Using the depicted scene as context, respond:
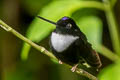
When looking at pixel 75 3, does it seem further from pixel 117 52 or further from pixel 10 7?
pixel 10 7

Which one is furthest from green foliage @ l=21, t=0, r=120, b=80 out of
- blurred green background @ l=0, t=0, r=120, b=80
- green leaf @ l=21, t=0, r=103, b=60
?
blurred green background @ l=0, t=0, r=120, b=80

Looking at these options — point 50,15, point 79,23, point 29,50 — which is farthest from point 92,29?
point 29,50

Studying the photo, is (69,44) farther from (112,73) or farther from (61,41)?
(112,73)

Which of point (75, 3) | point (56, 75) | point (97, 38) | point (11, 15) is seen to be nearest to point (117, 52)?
point (97, 38)

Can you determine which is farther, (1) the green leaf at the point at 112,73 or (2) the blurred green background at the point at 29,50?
(2) the blurred green background at the point at 29,50

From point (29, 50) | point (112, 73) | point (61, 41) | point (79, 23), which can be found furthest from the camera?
point (29, 50)

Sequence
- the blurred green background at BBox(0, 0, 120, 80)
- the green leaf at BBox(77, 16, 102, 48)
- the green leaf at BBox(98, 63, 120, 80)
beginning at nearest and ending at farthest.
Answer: the green leaf at BBox(98, 63, 120, 80) < the green leaf at BBox(77, 16, 102, 48) < the blurred green background at BBox(0, 0, 120, 80)

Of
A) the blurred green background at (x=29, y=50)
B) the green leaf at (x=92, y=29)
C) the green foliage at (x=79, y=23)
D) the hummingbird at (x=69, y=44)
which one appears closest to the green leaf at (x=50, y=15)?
the green foliage at (x=79, y=23)

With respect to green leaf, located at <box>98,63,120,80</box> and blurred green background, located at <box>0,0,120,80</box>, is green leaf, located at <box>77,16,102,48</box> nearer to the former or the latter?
green leaf, located at <box>98,63,120,80</box>

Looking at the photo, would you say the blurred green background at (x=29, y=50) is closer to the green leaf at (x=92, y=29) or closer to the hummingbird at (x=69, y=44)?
the green leaf at (x=92, y=29)
